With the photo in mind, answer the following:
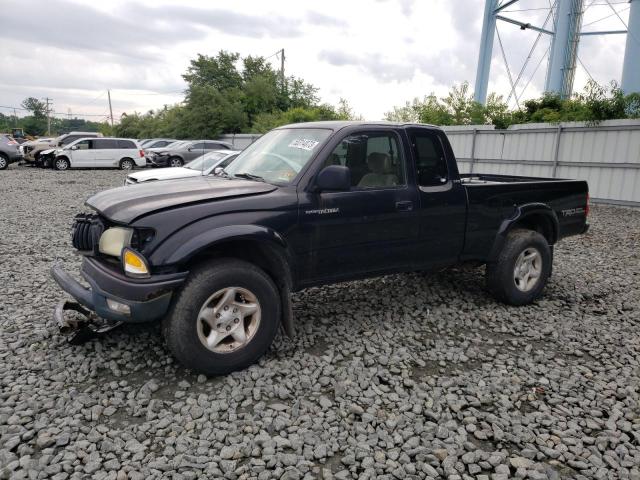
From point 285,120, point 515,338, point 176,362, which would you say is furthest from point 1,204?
point 285,120

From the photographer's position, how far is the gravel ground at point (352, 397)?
2.75m

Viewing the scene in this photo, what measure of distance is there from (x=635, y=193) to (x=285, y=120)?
24680 mm

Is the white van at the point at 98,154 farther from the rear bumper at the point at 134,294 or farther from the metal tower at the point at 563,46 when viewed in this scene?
the rear bumper at the point at 134,294

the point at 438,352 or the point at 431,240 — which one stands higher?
the point at 431,240

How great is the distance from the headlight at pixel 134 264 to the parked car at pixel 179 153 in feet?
73.8

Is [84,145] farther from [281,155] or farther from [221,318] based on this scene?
[221,318]

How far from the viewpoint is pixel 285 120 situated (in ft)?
112

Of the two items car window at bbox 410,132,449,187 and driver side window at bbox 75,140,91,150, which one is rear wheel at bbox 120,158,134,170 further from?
car window at bbox 410,132,449,187

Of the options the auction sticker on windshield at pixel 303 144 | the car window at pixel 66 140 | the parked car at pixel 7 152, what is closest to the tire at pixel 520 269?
the auction sticker on windshield at pixel 303 144

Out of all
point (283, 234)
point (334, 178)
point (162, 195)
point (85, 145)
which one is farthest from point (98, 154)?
point (334, 178)

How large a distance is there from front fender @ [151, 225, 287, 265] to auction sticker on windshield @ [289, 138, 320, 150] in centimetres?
94

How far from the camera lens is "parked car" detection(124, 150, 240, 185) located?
37.5 feet

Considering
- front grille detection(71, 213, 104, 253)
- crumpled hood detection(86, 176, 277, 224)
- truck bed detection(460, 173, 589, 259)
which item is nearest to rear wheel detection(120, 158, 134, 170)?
crumpled hood detection(86, 176, 277, 224)

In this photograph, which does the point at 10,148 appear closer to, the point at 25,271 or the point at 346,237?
the point at 25,271
